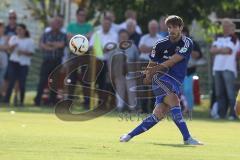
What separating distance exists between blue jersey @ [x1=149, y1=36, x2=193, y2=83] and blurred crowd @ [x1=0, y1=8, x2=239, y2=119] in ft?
24.8

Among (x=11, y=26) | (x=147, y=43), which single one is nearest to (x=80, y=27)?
(x=147, y=43)

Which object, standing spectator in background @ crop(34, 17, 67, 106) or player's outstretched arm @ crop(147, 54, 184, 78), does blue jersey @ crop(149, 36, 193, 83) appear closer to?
player's outstretched arm @ crop(147, 54, 184, 78)

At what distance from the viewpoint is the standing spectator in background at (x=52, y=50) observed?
23.3 m

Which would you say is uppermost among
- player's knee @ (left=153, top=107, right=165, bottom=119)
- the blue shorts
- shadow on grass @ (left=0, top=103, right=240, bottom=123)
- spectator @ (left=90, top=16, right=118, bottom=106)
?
spectator @ (left=90, top=16, right=118, bottom=106)

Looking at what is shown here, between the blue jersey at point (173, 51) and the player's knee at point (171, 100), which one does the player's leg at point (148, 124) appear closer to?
the player's knee at point (171, 100)

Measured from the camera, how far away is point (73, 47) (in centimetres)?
1608

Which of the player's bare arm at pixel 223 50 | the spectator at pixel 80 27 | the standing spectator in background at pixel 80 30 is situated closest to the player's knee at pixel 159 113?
the player's bare arm at pixel 223 50

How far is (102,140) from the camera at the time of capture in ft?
44.4

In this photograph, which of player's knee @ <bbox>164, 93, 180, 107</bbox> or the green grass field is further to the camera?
player's knee @ <bbox>164, 93, 180, 107</bbox>

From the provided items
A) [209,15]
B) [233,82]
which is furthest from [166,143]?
[209,15]

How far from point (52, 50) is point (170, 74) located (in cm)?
1047

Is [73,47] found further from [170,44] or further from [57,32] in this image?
[57,32]

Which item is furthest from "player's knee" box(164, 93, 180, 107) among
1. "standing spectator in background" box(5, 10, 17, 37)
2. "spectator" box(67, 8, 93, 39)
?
"standing spectator in background" box(5, 10, 17, 37)

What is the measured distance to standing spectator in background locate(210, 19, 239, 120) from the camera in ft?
69.1
